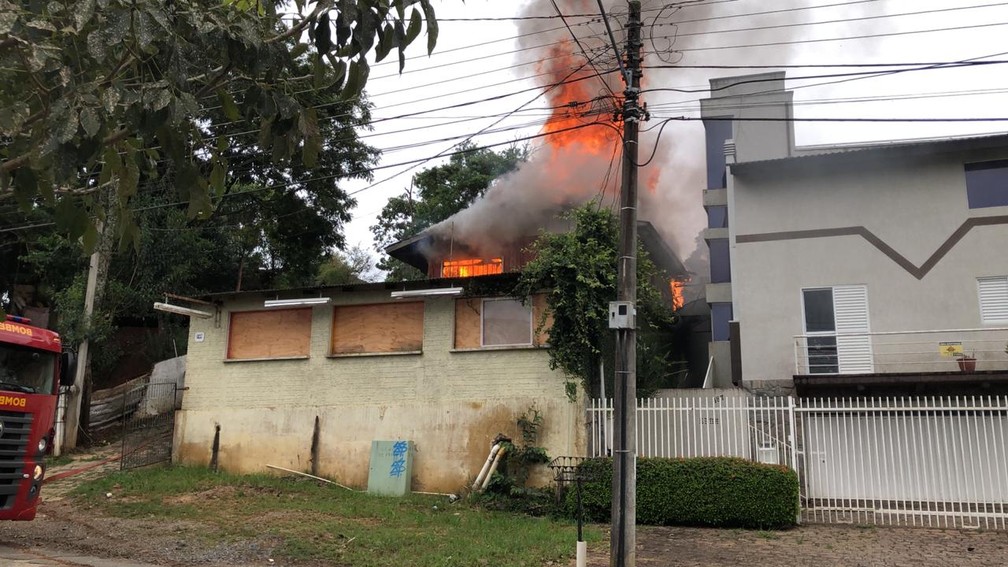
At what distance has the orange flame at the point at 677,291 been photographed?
2064 cm

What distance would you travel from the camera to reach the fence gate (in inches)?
666

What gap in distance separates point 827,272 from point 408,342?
9.60m

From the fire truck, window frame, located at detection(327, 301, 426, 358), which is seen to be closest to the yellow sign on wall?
window frame, located at detection(327, 301, 426, 358)

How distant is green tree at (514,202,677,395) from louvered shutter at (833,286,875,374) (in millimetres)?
4629

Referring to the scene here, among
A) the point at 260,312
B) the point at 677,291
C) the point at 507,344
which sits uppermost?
the point at 677,291

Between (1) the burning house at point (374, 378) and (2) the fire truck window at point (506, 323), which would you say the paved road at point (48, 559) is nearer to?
(1) the burning house at point (374, 378)

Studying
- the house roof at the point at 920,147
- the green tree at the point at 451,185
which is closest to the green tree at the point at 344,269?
the green tree at the point at 451,185

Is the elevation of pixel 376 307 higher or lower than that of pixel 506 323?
higher

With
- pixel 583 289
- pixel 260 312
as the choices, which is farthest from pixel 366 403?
pixel 583 289

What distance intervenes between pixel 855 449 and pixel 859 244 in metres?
4.71

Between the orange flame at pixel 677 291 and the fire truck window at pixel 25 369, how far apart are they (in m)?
14.8

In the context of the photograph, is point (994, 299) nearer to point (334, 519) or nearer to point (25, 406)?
point (334, 519)

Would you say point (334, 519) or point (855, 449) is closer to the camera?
point (334, 519)

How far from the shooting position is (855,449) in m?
14.4
